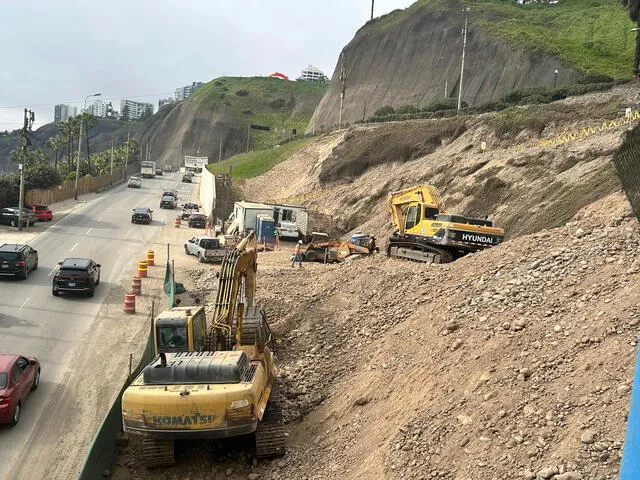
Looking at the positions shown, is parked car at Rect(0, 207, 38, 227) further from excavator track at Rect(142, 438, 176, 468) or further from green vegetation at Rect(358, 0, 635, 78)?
green vegetation at Rect(358, 0, 635, 78)

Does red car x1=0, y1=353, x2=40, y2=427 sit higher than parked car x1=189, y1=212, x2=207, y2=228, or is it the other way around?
parked car x1=189, y1=212, x2=207, y2=228

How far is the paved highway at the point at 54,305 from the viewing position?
12.7 m

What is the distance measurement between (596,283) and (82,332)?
1468cm

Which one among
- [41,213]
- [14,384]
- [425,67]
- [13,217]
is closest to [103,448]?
[14,384]

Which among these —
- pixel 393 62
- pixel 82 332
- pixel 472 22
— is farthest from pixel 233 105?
pixel 82 332

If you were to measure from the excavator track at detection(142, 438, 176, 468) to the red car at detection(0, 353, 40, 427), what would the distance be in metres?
3.37

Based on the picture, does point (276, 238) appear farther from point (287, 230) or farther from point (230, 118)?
point (230, 118)

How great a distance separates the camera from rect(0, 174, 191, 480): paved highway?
12.7m

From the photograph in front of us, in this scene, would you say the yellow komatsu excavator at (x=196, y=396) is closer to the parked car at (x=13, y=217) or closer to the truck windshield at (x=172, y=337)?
the truck windshield at (x=172, y=337)

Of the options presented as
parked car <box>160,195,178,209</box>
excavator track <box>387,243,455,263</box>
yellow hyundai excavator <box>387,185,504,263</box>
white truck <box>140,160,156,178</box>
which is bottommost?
parked car <box>160,195,178,209</box>

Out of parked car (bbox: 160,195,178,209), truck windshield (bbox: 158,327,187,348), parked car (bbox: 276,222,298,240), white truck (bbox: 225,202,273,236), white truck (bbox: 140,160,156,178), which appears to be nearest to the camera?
truck windshield (bbox: 158,327,187,348)

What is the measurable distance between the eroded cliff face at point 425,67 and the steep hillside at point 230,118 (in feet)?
160

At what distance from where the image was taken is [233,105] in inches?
6673

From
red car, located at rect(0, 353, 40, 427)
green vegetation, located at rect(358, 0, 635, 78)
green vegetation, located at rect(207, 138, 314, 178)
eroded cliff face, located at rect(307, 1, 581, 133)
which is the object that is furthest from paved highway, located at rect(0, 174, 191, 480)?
green vegetation, located at rect(358, 0, 635, 78)
